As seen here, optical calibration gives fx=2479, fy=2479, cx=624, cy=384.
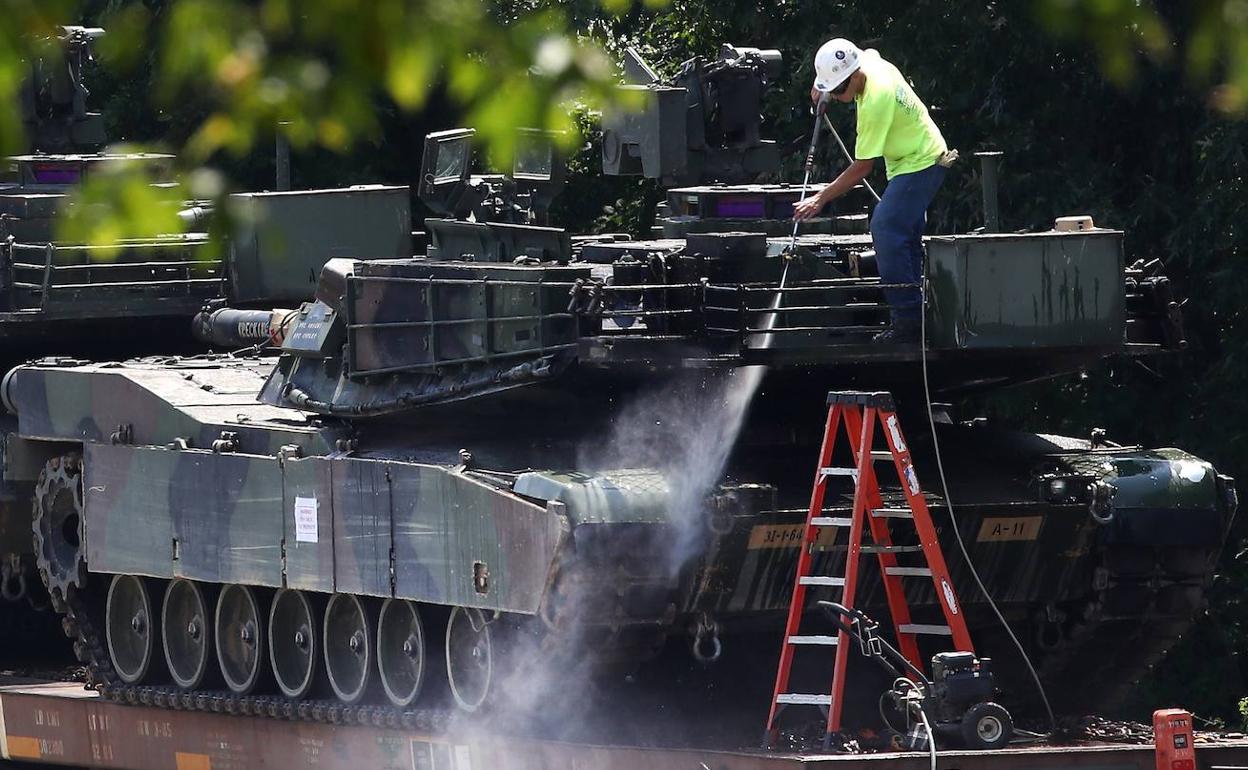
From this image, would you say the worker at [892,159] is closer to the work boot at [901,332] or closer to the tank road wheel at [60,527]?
the work boot at [901,332]

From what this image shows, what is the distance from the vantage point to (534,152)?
13.7 meters

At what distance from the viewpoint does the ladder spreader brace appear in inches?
428

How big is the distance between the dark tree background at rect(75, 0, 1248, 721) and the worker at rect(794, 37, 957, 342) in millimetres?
6589

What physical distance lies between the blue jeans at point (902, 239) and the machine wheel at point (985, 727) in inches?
76.7

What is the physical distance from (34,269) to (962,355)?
289 inches

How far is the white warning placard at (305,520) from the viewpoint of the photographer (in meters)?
13.0

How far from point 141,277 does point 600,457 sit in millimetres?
5921

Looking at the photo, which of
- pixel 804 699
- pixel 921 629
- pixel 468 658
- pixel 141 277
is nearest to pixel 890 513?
pixel 921 629

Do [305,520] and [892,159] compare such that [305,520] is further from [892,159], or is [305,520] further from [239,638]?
[892,159]

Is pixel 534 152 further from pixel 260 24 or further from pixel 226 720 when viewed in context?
pixel 260 24

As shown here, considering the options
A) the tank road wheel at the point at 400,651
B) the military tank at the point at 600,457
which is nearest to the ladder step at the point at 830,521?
the military tank at the point at 600,457

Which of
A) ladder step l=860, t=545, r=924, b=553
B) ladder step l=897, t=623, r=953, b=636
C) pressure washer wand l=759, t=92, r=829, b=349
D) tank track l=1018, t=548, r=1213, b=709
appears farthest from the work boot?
tank track l=1018, t=548, r=1213, b=709

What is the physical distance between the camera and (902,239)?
461 inches

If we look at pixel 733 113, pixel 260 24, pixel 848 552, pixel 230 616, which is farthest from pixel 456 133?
pixel 260 24
